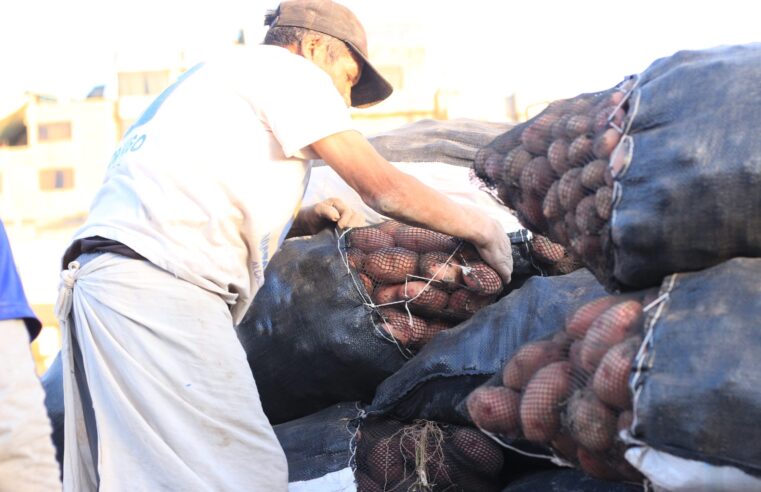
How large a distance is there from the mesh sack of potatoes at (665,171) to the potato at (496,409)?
0.31 metres

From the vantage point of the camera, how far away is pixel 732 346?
1.60 m

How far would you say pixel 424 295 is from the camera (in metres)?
3.06

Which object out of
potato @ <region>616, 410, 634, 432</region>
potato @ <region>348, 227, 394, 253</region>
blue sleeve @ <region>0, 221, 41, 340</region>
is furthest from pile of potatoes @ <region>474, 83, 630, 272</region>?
blue sleeve @ <region>0, 221, 41, 340</region>

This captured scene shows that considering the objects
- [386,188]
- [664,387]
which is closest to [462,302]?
[386,188]

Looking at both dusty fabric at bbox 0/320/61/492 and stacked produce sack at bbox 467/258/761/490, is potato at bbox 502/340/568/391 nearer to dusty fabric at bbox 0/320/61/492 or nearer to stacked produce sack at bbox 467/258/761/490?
stacked produce sack at bbox 467/258/761/490

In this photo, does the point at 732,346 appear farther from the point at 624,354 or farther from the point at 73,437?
the point at 73,437

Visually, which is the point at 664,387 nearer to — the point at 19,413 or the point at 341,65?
the point at 19,413

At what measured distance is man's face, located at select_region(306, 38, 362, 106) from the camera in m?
3.00

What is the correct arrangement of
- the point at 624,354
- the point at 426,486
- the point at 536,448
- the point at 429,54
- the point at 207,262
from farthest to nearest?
the point at 429,54 → the point at 426,486 → the point at 207,262 → the point at 536,448 → the point at 624,354

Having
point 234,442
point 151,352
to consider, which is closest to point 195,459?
point 234,442

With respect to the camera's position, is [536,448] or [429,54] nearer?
[536,448]

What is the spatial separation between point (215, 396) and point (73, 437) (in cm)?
43

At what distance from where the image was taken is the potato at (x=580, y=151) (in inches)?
81.8

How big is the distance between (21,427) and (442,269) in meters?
1.33
